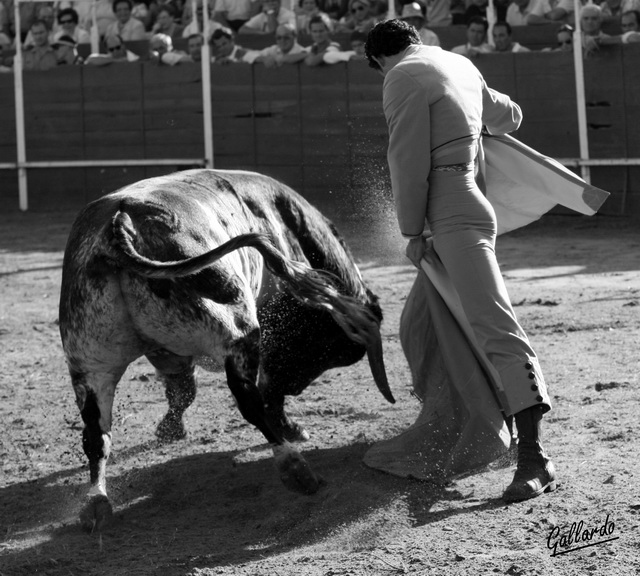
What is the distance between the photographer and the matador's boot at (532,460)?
3.13 meters

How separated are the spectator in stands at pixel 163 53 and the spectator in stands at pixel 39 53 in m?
1.04

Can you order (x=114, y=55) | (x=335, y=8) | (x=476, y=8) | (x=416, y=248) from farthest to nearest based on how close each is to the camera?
(x=114, y=55), (x=335, y=8), (x=476, y=8), (x=416, y=248)

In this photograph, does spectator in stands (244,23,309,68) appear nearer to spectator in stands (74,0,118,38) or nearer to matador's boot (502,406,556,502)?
spectator in stands (74,0,118,38)

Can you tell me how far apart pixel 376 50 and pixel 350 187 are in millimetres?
6589

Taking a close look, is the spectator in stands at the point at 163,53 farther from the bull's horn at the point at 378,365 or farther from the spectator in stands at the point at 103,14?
the bull's horn at the point at 378,365

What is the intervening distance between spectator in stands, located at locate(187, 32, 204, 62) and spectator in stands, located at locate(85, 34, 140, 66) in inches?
23.4

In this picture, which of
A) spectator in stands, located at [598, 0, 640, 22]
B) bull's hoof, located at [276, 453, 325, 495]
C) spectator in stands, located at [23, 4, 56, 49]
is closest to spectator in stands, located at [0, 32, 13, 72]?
spectator in stands, located at [23, 4, 56, 49]

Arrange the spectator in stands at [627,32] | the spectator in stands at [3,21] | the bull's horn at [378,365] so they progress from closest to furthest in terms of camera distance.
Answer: the bull's horn at [378,365]
the spectator in stands at [627,32]
the spectator in stands at [3,21]

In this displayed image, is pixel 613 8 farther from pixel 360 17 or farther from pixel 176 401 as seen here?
pixel 176 401

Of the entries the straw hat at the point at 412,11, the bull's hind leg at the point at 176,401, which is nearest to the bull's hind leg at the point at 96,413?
the bull's hind leg at the point at 176,401

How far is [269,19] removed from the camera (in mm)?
10570

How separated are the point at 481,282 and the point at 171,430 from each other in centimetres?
145

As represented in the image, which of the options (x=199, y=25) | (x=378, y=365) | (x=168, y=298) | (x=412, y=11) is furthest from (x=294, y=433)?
(x=199, y=25)

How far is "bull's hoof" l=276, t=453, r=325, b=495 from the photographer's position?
10.8 ft
